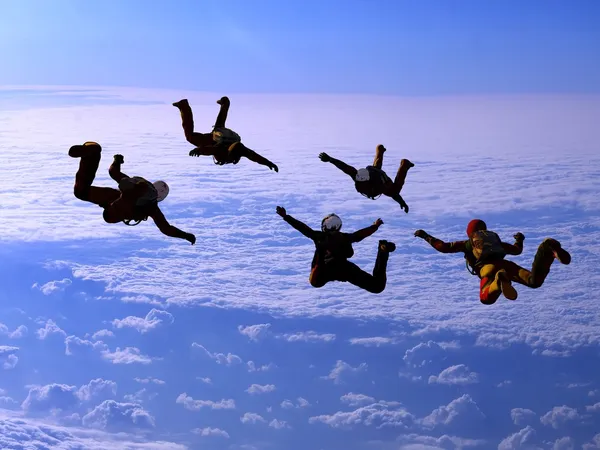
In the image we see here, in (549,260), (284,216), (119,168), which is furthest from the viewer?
(119,168)

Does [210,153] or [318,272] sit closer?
[318,272]

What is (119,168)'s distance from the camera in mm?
27578

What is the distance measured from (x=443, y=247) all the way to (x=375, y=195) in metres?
4.66

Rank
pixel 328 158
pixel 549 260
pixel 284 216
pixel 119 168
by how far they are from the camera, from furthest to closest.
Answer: pixel 328 158 → pixel 119 168 → pixel 284 216 → pixel 549 260

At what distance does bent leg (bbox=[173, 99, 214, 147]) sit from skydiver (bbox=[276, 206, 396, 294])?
655cm

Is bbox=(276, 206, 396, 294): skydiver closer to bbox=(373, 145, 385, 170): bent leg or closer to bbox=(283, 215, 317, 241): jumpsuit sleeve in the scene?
bbox=(283, 215, 317, 241): jumpsuit sleeve

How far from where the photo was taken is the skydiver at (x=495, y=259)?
79.0ft

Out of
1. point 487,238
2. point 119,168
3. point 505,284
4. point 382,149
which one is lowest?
point 505,284

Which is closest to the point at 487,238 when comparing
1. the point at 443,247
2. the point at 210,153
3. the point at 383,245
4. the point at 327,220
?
the point at 443,247

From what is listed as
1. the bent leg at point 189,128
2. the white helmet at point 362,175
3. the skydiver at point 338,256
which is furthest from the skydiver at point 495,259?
the bent leg at point 189,128

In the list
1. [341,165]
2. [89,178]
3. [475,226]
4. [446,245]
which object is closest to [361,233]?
[446,245]

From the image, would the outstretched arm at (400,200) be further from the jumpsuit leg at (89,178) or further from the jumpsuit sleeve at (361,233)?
the jumpsuit leg at (89,178)

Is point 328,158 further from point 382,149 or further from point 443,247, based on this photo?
point 443,247

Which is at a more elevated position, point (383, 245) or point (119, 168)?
point (119, 168)
